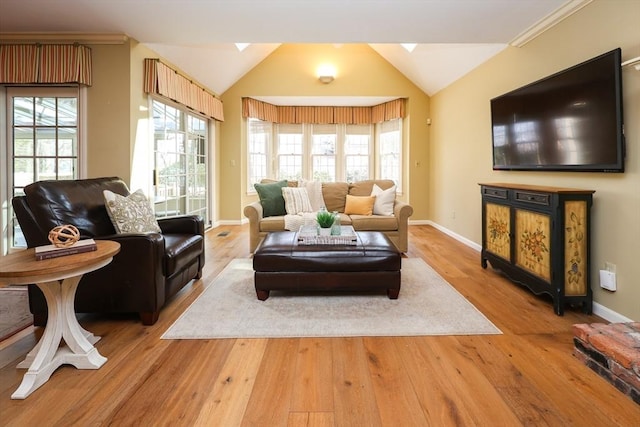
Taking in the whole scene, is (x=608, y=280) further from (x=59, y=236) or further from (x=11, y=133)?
(x=11, y=133)

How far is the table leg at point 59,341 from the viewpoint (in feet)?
6.04

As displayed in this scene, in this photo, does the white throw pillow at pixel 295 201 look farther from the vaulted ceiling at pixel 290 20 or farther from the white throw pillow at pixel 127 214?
the white throw pillow at pixel 127 214

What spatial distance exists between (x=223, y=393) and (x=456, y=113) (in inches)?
202

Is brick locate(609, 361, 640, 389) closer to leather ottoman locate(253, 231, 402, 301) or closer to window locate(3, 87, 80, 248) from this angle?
leather ottoman locate(253, 231, 402, 301)

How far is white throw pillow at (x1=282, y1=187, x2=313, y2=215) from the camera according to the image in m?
4.74

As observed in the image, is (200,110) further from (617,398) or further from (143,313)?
(617,398)

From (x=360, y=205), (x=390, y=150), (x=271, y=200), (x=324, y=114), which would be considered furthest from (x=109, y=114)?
(x=390, y=150)

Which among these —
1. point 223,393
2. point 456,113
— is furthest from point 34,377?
point 456,113

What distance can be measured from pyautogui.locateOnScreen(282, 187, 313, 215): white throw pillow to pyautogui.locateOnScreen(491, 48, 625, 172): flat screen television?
2.38 metres

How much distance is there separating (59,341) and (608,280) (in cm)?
342

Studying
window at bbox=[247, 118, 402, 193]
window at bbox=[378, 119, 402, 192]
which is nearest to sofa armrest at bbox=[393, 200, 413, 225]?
window at bbox=[378, 119, 402, 192]

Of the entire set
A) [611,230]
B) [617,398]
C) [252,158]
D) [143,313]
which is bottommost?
[617,398]

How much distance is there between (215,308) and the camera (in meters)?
2.80

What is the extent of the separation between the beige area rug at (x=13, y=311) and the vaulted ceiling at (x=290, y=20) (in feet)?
7.98
